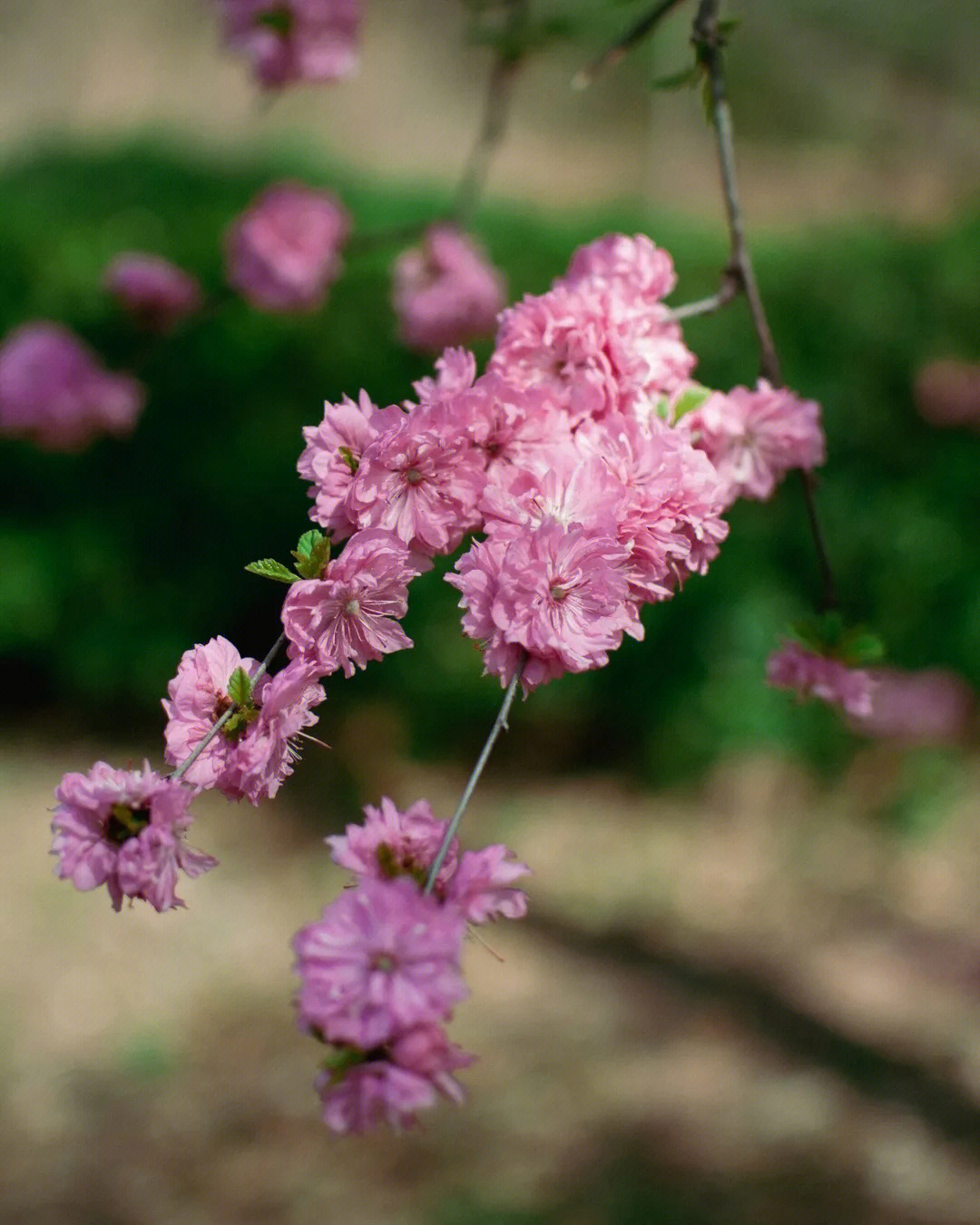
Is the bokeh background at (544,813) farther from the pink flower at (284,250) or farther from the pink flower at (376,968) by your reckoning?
the pink flower at (376,968)

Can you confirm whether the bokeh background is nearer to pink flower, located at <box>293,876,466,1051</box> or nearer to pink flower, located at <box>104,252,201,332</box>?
pink flower, located at <box>104,252,201,332</box>

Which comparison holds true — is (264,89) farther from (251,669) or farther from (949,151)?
(949,151)

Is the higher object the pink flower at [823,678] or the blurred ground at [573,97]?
the blurred ground at [573,97]

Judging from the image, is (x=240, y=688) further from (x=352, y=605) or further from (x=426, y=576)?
(x=426, y=576)

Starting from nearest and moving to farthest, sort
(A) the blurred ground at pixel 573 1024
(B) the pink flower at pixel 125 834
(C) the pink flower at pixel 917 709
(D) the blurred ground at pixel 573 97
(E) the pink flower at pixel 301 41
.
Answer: (B) the pink flower at pixel 125 834, (E) the pink flower at pixel 301 41, (A) the blurred ground at pixel 573 1024, (C) the pink flower at pixel 917 709, (D) the blurred ground at pixel 573 97

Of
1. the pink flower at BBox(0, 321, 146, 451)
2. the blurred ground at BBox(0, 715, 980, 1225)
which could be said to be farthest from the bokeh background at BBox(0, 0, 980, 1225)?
the pink flower at BBox(0, 321, 146, 451)

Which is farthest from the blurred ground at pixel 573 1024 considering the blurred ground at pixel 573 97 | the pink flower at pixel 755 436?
the blurred ground at pixel 573 97
